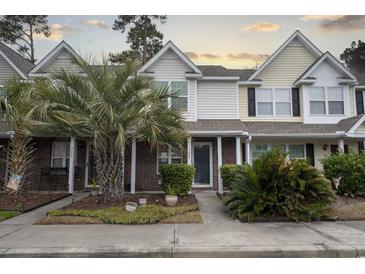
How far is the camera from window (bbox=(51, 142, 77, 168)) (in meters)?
13.8

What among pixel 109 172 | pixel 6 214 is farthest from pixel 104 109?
pixel 6 214

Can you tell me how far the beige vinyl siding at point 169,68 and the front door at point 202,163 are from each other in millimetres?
3757

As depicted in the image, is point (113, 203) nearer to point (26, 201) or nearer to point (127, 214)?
point (127, 214)

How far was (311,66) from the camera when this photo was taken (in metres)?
15.0

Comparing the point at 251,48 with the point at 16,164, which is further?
the point at 251,48

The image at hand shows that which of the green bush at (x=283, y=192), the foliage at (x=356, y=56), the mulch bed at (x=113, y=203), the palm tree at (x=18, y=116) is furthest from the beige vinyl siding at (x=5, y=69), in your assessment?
the foliage at (x=356, y=56)

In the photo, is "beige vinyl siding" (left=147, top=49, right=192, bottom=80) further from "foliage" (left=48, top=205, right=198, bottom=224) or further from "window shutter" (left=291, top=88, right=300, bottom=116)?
"foliage" (left=48, top=205, right=198, bottom=224)

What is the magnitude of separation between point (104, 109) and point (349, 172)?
8.92m

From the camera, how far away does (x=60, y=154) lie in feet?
45.6

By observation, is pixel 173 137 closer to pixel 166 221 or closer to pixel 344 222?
pixel 166 221

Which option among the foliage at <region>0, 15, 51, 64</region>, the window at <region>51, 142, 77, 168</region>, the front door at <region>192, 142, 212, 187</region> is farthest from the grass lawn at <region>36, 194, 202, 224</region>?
the foliage at <region>0, 15, 51, 64</region>

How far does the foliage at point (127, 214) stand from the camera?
7.46 meters

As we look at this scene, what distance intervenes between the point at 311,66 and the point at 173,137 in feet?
32.3
